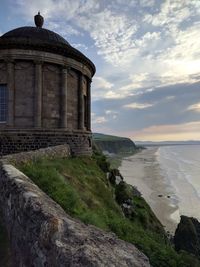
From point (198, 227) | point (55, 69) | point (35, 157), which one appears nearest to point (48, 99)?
point (55, 69)

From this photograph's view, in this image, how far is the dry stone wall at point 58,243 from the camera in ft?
10.2

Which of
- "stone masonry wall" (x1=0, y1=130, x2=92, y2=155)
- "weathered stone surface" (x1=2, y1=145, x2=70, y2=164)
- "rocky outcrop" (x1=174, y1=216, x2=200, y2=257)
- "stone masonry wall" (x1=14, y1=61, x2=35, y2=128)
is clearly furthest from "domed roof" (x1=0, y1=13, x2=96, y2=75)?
"rocky outcrop" (x1=174, y1=216, x2=200, y2=257)

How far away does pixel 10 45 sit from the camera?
18.9m

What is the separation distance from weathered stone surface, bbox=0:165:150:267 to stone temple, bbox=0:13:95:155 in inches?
560

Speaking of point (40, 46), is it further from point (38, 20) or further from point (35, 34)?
point (38, 20)

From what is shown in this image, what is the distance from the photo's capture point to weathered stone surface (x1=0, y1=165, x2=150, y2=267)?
310 cm

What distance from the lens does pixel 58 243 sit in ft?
11.2

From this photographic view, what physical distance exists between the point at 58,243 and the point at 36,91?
17.4 m

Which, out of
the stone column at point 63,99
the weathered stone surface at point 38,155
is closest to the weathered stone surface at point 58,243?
the weathered stone surface at point 38,155

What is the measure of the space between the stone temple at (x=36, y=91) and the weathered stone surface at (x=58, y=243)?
1422cm

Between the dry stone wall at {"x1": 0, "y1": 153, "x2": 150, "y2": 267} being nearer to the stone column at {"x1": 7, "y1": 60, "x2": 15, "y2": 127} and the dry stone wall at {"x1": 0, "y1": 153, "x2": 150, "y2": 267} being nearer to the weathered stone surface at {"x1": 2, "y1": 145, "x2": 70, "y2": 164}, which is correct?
the weathered stone surface at {"x1": 2, "y1": 145, "x2": 70, "y2": 164}

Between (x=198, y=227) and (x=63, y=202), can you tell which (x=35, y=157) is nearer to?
(x=63, y=202)

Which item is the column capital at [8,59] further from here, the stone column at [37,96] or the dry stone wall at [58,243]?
the dry stone wall at [58,243]

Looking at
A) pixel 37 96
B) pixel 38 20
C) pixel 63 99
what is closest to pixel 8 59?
pixel 37 96
